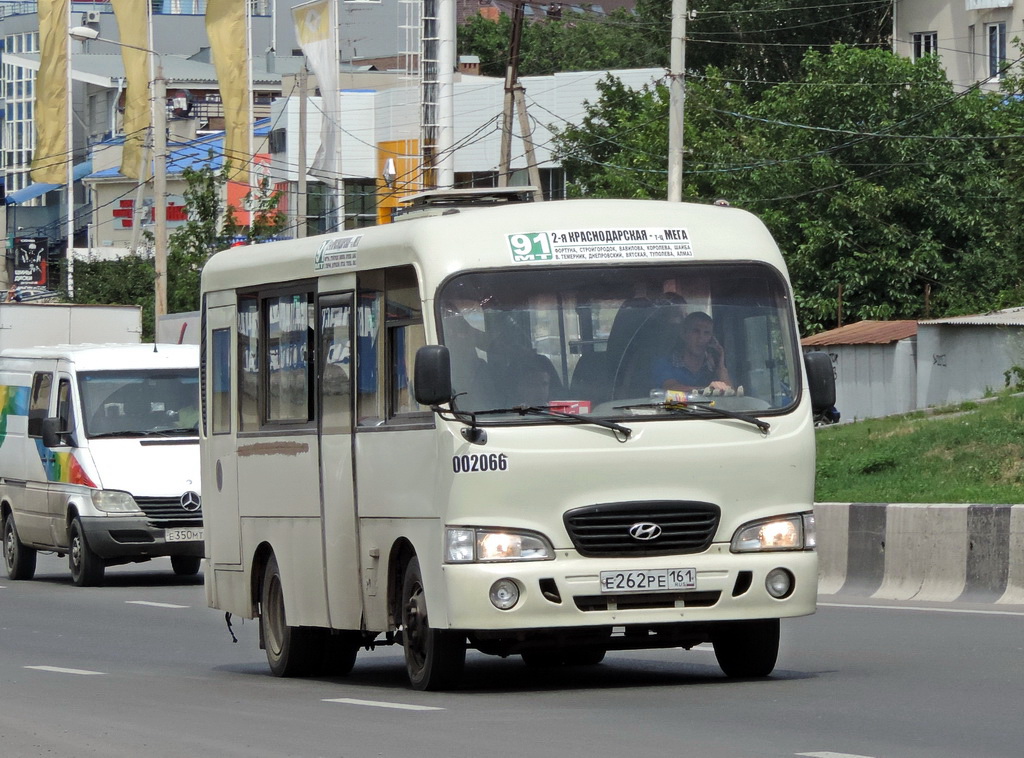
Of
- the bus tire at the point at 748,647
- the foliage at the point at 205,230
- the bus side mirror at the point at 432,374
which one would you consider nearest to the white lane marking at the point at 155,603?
the bus tire at the point at 748,647

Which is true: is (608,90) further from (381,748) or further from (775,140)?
(381,748)

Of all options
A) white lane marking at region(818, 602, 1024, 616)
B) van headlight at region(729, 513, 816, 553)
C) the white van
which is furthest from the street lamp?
van headlight at region(729, 513, 816, 553)

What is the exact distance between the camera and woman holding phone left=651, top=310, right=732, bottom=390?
1039 cm

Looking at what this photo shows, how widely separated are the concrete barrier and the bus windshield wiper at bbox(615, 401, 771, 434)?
5432 millimetres

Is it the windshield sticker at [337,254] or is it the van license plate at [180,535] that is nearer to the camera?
the windshield sticker at [337,254]

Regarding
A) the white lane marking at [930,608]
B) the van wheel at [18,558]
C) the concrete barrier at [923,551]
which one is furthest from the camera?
the van wheel at [18,558]

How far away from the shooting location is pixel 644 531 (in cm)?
1009

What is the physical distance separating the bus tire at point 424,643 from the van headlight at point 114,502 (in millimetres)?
11786

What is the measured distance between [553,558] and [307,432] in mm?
2390

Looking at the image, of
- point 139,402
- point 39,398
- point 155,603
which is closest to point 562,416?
point 155,603

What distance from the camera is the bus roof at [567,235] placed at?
10469 millimetres

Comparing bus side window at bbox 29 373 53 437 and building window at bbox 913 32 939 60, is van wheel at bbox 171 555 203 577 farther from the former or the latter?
building window at bbox 913 32 939 60

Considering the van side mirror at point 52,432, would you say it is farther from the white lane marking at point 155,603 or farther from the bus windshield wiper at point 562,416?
the bus windshield wiper at point 562,416

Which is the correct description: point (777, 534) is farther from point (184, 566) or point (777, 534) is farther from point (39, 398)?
point (39, 398)
